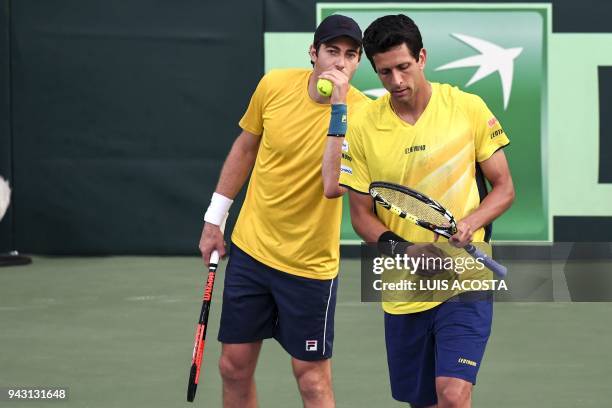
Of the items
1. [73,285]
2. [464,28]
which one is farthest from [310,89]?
[464,28]

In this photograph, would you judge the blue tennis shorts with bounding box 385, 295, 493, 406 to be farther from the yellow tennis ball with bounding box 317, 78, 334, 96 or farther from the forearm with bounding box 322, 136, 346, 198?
the yellow tennis ball with bounding box 317, 78, 334, 96

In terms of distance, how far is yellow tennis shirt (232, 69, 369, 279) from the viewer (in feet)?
16.4

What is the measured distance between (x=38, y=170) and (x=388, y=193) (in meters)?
7.46

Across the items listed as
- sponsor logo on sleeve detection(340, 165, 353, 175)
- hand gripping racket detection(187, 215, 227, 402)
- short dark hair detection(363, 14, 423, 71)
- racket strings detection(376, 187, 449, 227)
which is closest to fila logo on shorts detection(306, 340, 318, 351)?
hand gripping racket detection(187, 215, 227, 402)

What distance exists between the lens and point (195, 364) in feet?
16.6

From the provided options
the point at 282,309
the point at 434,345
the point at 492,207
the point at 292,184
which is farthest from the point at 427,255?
the point at 282,309

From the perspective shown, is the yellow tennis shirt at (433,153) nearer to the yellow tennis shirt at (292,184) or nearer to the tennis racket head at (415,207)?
the tennis racket head at (415,207)

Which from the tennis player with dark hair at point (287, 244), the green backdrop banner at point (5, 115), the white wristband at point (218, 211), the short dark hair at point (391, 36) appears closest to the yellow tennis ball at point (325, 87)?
the tennis player with dark hair at point (287, 244)

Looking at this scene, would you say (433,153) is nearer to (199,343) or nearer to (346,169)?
(346,169)

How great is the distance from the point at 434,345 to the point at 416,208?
1.85 feet

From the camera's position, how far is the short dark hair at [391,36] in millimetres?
4309

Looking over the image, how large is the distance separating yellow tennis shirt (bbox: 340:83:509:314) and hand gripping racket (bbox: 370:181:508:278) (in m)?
0.07

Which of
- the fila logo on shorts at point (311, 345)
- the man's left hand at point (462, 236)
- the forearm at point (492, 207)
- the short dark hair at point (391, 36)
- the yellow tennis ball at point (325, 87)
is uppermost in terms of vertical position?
the short dark hair at point (391, 36)

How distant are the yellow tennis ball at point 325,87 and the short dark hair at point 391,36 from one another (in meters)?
0.44
